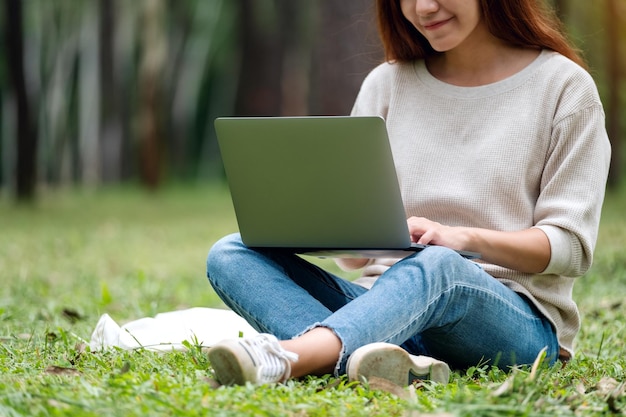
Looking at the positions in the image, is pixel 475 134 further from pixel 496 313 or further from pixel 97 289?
pixel 97 289

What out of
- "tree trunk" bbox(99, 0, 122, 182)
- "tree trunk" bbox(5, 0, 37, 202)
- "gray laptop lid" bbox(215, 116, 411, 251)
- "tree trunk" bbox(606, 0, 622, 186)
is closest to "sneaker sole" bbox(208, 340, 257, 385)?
"gray laptop lid" bbox(215, 116, 411, 251)

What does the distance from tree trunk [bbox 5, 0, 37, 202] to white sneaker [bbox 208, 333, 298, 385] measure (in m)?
10.0

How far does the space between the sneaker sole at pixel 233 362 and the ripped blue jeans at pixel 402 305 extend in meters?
0.25

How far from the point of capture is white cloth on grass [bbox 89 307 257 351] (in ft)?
10.0

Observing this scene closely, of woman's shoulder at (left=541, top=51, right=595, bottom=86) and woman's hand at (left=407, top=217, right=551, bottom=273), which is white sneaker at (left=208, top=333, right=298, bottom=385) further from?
woman's shoulder at (left=541, top=51, right=595, bottom=86)

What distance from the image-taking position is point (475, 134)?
2.89m

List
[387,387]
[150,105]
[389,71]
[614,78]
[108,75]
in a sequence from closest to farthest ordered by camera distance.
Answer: [387,387] < [389,71] < [614,78] < [150,105] < [108,75]

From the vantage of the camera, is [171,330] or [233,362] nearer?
[233,362]

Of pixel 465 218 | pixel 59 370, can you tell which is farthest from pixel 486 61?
pixel 59 370

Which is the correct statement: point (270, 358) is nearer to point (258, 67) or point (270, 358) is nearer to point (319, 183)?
point (319, 183)

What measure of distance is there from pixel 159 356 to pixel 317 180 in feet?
2.34

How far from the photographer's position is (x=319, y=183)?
98.3 inches

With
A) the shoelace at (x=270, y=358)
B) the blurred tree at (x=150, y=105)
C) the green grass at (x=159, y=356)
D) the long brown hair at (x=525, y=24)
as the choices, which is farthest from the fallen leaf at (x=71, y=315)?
the blurred tree at (x=150, y=105)

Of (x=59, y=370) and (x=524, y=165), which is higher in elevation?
(x=524, y=165)
